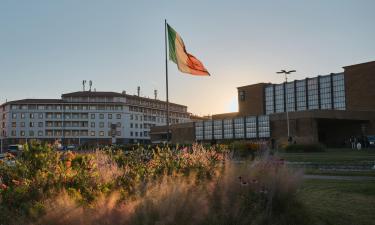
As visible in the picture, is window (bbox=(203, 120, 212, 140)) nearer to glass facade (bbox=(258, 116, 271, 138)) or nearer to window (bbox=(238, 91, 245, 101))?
glass facade (bbox=(258, 116, 271, 138))

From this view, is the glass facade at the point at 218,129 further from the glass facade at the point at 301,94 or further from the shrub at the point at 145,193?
the shrub at the point at 145,193

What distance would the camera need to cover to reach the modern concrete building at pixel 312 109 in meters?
61.8

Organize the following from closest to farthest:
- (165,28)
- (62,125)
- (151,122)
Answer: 1. (165,28)
2. (62,125)
3. (151,122)

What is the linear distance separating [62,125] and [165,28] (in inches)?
4069

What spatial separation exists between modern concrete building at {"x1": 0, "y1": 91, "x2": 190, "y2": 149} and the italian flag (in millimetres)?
96207

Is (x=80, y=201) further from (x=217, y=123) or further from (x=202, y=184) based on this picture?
(x=217, y=123)

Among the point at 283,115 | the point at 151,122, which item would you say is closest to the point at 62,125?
the point at 151,122

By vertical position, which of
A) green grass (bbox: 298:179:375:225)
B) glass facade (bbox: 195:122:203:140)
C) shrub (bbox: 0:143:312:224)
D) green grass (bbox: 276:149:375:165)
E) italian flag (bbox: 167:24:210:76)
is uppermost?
italian flag (bbox: 167:24:210:76)

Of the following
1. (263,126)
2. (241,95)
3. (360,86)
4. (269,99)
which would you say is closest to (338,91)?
(360,86)

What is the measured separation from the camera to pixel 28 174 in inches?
313

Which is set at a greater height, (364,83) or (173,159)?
(364,83)

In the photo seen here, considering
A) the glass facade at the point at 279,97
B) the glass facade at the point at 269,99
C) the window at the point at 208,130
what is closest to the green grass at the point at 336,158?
the window at the point at 208,130

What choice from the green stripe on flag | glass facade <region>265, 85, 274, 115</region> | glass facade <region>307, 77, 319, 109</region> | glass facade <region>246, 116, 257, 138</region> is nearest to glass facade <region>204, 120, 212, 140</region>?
glass facade <region>246, 116, 257, 138</region>

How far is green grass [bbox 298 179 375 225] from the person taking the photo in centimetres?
830
